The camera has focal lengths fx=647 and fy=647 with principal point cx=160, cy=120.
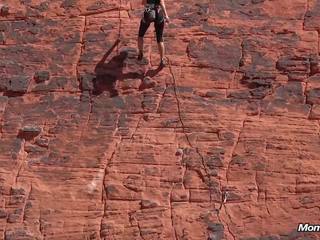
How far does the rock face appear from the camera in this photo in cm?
841

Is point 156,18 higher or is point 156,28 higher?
point 156,18

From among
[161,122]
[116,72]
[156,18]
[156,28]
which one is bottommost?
[161,122]

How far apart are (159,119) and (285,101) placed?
180cm

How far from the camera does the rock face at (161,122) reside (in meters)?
8.41

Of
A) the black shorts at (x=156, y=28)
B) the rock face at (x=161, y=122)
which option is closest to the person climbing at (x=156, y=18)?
the black shorts at (x=156, y=28)

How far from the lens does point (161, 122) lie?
915 cm

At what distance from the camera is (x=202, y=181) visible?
859 centimetres

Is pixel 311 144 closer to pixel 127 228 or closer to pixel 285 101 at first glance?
pixel 285 101

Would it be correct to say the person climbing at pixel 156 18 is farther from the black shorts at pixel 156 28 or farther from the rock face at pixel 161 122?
the rock face at pixel 161 122

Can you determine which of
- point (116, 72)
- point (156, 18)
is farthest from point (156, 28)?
point (116, 72)

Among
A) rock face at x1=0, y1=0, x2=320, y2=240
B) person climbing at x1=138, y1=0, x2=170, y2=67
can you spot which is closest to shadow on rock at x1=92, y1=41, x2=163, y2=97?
rock face at x1=0, y1=0, x2=320, y2=240

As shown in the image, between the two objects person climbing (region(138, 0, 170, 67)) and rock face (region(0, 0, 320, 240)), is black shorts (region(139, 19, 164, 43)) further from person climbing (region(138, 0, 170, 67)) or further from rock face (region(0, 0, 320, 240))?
rock face (region(0, 0, 320, 240))

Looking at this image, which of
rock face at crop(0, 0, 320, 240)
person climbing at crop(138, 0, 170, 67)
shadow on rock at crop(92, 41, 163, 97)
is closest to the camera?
rock face at crop(0, 0, 320, 240)

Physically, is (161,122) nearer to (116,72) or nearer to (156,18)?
(116,72)
